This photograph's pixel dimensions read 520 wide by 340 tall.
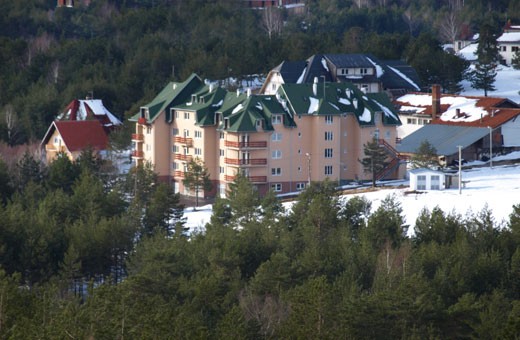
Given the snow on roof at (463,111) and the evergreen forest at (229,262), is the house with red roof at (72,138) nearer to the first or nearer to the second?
the evergreen forest at (229,262)

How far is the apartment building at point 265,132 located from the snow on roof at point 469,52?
23.8 meters

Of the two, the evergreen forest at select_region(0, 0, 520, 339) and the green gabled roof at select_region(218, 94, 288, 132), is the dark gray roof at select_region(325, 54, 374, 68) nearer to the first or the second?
the evergreen forest at select_region(0, 0, 520, 339)

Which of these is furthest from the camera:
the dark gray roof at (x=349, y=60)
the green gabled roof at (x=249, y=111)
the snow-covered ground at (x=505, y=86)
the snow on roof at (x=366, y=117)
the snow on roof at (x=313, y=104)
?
the snow-covered ground at (x=505, y=86)

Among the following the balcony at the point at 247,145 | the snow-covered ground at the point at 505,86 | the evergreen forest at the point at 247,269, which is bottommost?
the evergreen forest at the point at 247,269

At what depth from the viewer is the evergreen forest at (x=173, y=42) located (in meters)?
67.9

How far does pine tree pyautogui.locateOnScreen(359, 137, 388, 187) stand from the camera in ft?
173

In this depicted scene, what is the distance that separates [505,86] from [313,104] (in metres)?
18.2

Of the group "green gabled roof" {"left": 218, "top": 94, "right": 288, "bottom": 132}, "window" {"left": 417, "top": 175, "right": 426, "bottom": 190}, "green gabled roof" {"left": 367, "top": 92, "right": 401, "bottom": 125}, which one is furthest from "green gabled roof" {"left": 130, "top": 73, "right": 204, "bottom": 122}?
"window" {"left": 417, "top": 175, "right": 426, "bottom": 190}

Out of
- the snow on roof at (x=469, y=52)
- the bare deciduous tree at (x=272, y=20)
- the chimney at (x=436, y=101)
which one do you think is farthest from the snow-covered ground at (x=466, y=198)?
the bare deciduous tree at (x=272, y=20)

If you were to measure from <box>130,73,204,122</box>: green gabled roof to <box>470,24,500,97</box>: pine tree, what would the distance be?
53.1ft

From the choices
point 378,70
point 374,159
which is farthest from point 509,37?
point 374,159

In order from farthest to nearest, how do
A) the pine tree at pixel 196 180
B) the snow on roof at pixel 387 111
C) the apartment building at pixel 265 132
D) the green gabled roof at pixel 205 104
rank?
the snow on roof at pixel 387 111 → the green gabled roof at pixel 205 104 → the apartment building at pixel 265 132 → the pine tree at pixel 196 180

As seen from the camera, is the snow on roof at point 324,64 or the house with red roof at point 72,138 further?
the snow on roof at point 324,64

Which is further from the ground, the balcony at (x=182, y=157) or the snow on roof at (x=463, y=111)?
the snow on roof at (x=463, y=111)
